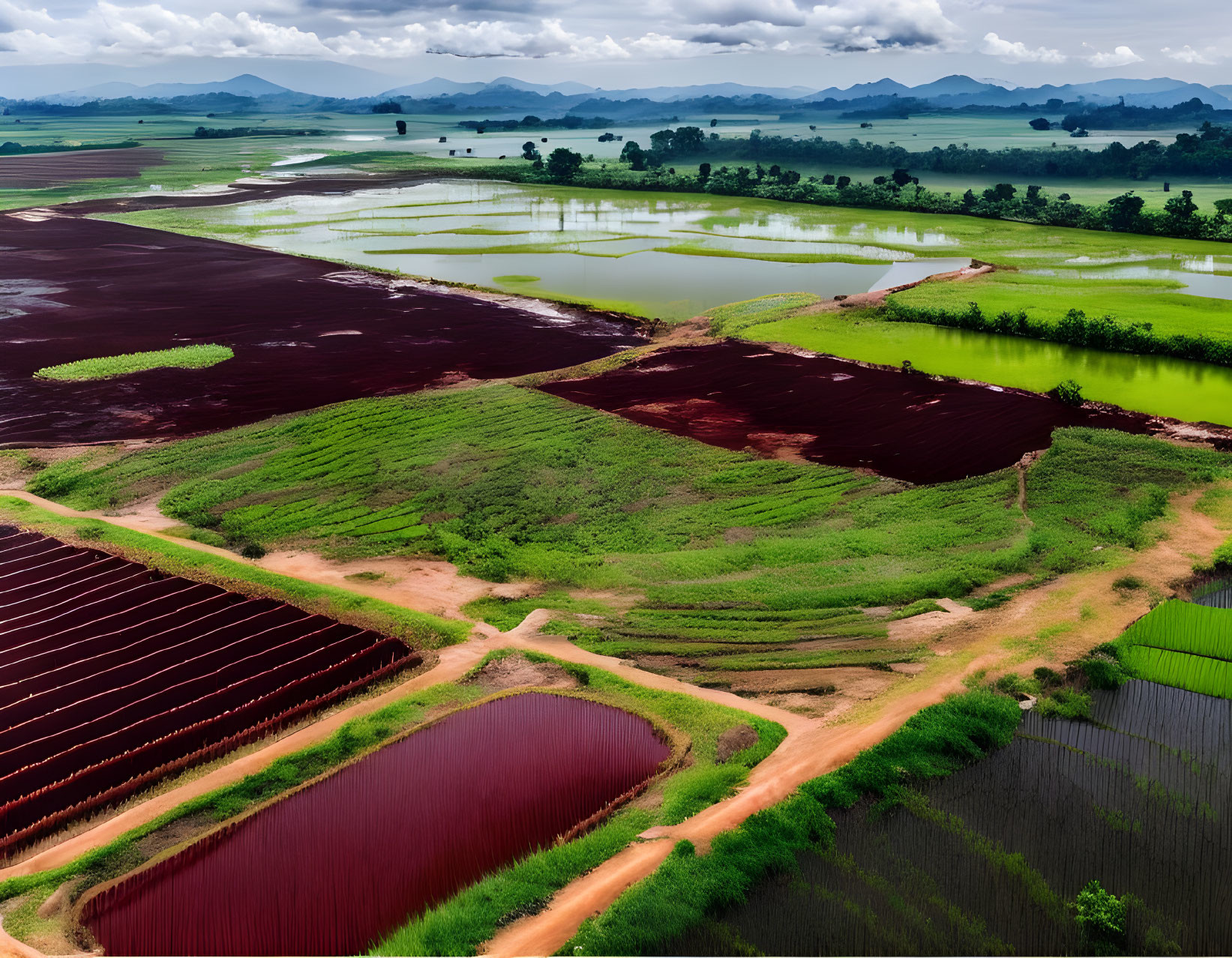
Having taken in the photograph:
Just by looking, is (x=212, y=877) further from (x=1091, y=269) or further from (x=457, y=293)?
(x=1091, y=269)

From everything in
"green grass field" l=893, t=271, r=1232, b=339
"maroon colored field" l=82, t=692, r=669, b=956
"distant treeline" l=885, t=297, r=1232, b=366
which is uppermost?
"green grass field" l=893, t=271, r=1232, b=339

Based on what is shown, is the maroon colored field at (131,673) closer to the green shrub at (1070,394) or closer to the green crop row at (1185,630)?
the green crop row at (1185,630)

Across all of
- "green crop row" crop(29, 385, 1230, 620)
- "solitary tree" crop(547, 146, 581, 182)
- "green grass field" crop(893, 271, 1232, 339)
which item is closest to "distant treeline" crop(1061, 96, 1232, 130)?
"solitary tree" crop(547, 146, 581, 182)

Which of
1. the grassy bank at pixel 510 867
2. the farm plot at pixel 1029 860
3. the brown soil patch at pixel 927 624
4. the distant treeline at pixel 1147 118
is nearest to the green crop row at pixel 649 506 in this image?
the brown soil patch at pixel 927 624

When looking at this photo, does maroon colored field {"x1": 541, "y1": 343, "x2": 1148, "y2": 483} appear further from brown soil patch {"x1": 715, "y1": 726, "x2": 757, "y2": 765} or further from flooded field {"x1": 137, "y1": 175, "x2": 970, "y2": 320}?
brown soil patch {"x1": 715, "y1": 726, "x2": 757, "y2": 765}

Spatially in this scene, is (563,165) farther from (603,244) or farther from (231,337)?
(231,337)

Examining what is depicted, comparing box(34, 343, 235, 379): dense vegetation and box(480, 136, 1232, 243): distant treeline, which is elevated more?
box(480, 136, 1232, 243): distant treeline
